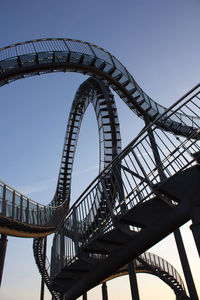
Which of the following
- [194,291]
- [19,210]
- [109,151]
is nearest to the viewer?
[194,291]

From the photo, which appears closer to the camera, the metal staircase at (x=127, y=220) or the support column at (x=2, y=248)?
the metal staircase at (x=127, y=220)

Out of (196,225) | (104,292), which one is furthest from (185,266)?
(104,292)

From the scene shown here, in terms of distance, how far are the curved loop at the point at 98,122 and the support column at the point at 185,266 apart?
494 cm

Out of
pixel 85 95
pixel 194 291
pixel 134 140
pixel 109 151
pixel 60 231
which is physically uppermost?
pixel 85 95

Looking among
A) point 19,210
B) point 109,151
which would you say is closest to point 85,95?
point 109,151

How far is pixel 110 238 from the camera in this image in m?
4.13

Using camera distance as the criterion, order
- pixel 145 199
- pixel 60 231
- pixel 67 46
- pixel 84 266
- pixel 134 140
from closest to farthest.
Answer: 1. pixel 145 199
2. pixel 134 140
3. pixel 84 266
4. pixel 60 231
5. pixel 67 46

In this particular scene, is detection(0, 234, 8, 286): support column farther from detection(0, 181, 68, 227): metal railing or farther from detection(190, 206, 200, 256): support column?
detection(190, 206, 200, 256): support column

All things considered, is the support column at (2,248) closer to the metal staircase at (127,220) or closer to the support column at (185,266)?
the metal staircase at (127,220)

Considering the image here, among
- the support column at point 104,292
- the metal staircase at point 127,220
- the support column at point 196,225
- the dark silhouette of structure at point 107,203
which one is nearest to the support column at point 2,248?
the dark silhouette of structure at point 107,203

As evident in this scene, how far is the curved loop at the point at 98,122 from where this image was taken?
13133 mm

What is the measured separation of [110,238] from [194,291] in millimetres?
4895

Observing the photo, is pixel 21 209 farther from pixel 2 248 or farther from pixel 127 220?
pixel 127 220

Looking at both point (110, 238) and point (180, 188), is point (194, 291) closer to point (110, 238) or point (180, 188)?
point (110, 238)
